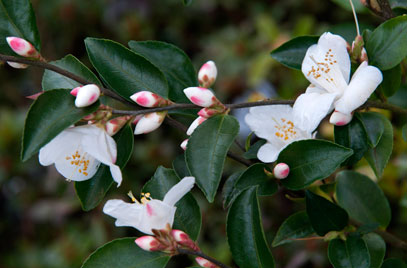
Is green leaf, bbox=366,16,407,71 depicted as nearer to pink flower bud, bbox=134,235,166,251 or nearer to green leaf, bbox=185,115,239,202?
green leaf, bbox=185,115,239,202

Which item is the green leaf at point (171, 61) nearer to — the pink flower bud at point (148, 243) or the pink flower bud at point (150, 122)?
the pink flower bud at point (150, 122)

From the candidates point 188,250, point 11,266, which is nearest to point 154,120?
point 188,250

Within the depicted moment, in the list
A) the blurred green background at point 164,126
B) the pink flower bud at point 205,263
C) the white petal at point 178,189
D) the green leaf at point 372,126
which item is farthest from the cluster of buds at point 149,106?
the blurred green background at point 164,126

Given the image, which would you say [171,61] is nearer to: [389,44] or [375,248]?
[389,44]

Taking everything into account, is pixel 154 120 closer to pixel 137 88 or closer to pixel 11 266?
pixel 137 88

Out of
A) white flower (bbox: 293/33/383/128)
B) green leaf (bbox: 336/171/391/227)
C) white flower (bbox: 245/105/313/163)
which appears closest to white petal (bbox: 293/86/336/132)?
white flower (bbox: 293/33/383/128)

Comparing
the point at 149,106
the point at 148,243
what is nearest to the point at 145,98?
the point at 149,106
